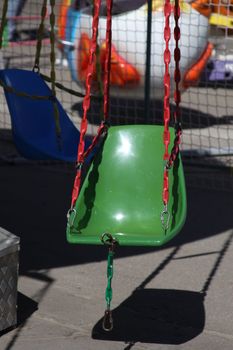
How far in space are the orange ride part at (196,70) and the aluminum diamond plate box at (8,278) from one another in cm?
553

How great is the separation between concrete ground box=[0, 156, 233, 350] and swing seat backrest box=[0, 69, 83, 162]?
0.65m

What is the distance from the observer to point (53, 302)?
205 inches

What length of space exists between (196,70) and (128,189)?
18.3 feet

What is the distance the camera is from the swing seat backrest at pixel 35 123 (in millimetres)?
6152

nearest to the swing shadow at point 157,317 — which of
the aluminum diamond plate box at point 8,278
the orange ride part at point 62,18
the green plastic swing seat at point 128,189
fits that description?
the aluminum diamond plate box at point 8,278

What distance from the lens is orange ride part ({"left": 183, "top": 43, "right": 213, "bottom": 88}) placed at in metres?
10.0

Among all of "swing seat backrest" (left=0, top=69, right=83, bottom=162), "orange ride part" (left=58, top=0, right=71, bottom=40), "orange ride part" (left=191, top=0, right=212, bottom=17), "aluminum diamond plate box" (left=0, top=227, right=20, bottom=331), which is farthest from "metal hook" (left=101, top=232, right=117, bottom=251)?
"orange ride part" (left=58, top=0, right=71, bottom=40)

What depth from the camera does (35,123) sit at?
256 inches

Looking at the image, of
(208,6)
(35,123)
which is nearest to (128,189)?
(35,123)

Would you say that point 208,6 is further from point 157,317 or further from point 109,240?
point 109,240

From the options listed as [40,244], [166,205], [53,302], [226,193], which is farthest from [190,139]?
[166,205]

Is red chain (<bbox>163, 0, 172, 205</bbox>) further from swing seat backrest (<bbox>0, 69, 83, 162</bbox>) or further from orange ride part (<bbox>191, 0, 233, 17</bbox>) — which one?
orange ride part (<bbox>191, 0, 233, 17</bbox>)

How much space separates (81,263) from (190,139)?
389 centimetres

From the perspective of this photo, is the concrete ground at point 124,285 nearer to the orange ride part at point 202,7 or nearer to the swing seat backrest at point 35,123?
the swing seat backrest at point 35,123
